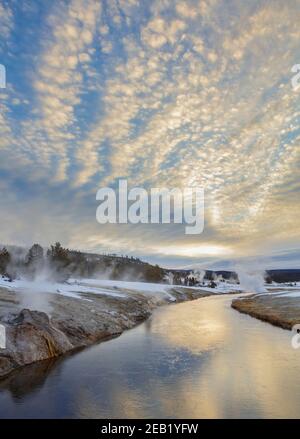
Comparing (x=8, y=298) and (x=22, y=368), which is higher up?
(x=8, y=298)

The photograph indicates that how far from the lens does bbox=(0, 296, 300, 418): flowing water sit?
15.0m

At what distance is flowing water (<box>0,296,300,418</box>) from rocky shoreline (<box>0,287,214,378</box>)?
4.30 feet

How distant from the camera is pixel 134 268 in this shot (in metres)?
168

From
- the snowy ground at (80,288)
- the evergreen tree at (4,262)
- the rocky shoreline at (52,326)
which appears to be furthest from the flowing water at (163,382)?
the evergreen tree at (4,262)

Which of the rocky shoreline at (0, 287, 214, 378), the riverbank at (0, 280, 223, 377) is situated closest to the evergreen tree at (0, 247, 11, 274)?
the riverbank at (0, 280, 223, 377)

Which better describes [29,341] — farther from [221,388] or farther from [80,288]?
[80,288]

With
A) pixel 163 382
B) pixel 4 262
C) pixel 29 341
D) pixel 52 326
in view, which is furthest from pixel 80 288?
pixel 4 262

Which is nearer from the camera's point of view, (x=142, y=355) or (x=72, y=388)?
(x=72, y=388)

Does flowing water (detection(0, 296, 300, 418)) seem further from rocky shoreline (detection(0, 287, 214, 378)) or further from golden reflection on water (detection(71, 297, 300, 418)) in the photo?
rocky shoreline (detection(0, 287, 214, 378))

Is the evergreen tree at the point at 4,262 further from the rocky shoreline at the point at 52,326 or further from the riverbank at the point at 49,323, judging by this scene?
the rocky shoreline at the point at 52,326
